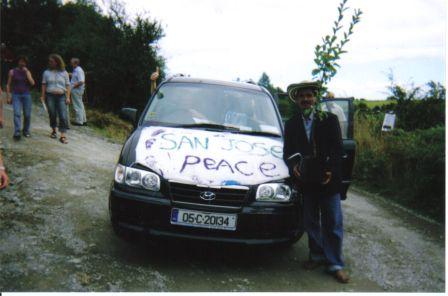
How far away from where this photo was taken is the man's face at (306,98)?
396 cm

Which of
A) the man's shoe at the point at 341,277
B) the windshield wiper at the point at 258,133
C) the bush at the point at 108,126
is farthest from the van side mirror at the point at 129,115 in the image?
the bush at the point at 108,126

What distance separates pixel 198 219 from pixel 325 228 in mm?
1317

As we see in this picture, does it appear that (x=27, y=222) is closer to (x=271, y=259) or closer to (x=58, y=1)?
(x=271, y=259)

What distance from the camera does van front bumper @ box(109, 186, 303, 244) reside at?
3498 millimetres

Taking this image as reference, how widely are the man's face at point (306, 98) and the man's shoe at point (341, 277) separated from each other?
1573 millimetres

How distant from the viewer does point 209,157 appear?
3.78 metres

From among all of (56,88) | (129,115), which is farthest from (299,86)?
(56,88)

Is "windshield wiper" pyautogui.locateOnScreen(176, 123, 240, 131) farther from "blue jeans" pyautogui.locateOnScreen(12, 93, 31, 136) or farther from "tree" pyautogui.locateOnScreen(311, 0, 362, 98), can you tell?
"blue jeans" pyautogui.locateOnScreen(12, 93, 31, 136)

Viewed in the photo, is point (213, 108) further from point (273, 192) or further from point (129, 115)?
point (273, 192)

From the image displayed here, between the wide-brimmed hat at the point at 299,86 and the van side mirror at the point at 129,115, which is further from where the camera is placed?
the van side mirror at the point at 129,115

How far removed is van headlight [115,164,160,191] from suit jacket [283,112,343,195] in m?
1.25

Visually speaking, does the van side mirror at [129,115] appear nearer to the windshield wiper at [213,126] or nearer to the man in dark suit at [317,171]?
the windshield wiper at [213,126]

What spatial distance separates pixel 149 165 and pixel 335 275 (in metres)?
2.02

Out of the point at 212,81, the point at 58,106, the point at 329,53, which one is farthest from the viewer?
the point at 58,106
